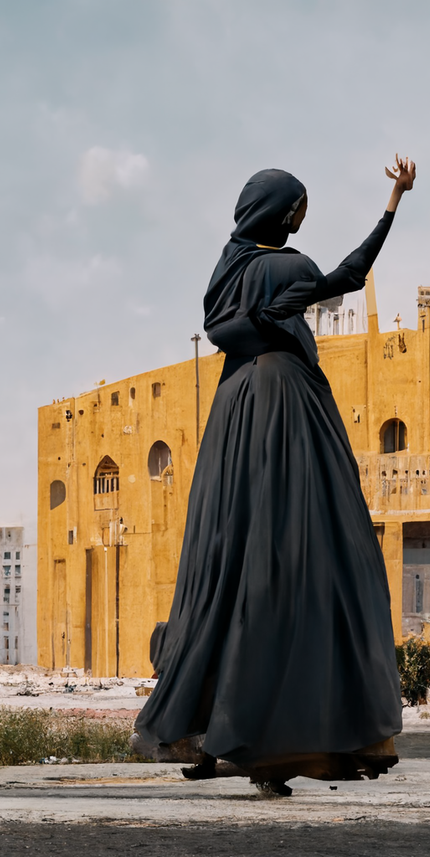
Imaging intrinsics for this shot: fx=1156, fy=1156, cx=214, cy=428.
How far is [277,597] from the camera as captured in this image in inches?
145

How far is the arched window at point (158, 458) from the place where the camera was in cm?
3328

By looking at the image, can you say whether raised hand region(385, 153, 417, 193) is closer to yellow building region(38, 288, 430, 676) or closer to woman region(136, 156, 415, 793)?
woman region(136, 156, 415, 793)

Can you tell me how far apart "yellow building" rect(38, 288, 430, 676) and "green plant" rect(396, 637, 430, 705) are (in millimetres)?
3525

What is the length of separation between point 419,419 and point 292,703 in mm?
24464

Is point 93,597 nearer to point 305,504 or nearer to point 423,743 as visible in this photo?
point 423,743

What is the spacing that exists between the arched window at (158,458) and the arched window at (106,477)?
5.65 ft

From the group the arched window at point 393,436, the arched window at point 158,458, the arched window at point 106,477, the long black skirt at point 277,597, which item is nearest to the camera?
the long black skirt at point 277,597

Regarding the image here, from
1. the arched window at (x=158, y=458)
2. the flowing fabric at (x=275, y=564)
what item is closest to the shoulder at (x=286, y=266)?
the flowing fabric at (x=275, y=564)

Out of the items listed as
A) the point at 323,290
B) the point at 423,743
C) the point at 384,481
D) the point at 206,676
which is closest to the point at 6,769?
the point at 206,676

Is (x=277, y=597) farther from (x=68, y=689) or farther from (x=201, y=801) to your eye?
(x=68, y=689)

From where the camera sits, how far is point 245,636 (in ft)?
12.0

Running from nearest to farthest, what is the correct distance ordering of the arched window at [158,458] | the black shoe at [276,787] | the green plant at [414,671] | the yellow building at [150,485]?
the black shoe at [276,787]
the green plant at [414,671]
the yellow building at [150,485]
the arched window at [158,458]

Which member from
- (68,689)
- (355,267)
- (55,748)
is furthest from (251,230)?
(68,689)

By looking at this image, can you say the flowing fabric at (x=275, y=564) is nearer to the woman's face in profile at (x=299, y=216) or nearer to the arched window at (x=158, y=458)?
the woman's face in profile at (x=299, y=216)
